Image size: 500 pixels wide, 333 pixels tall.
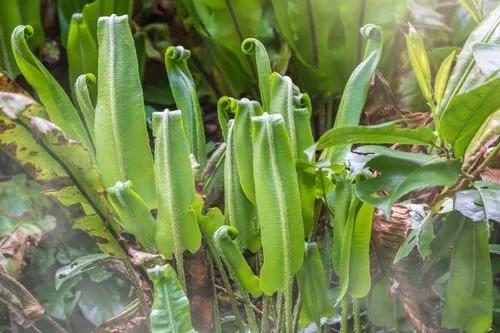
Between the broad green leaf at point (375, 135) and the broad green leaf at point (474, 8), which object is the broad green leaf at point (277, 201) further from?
the broad green leaf at point (474, 8)

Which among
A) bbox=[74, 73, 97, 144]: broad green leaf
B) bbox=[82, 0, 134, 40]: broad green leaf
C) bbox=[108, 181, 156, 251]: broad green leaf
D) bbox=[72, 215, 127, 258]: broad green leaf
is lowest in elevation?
bbox=[72, 215, 127, 258]: broad green leaf

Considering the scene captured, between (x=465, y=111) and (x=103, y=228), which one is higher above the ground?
(x=465, y=111)

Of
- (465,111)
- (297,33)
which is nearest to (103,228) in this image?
(465,111)

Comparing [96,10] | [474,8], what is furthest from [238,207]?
[96,10]

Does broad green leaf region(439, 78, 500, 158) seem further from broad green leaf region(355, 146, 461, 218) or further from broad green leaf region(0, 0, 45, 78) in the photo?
broad green leaf region(0, 0, 45, 78)

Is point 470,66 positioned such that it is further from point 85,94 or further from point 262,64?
point 85,94

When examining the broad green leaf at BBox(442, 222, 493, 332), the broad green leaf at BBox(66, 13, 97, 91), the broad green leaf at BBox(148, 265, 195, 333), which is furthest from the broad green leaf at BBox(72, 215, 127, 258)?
the broad green leaf at BBox(66, 13, 97, 91)

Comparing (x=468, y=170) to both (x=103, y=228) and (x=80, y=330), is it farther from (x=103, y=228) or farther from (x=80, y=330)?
(x=80, y=330)
